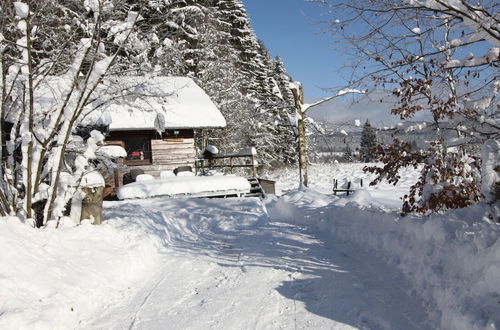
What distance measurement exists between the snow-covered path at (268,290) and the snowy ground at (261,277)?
0.7 inches

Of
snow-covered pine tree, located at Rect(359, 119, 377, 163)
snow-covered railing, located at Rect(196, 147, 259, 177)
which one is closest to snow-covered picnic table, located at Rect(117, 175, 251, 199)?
snow-covered railing, located at Rect(196, 147, 259, 177)

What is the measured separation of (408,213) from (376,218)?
723 millimetres

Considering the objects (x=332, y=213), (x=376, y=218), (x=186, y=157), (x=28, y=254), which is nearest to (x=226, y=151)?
(x=186, y=157)

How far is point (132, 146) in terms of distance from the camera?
17875mm

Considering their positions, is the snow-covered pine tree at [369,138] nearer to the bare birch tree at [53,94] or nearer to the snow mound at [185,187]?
the bare birch tree at [53,94]

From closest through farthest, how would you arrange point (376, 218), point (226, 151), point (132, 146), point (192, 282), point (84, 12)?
point (192, 282)
point (84, 12)
point (376, 218)
point (132, 146)
point (226, 151)

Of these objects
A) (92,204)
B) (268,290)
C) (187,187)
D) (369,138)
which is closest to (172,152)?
(187,187)

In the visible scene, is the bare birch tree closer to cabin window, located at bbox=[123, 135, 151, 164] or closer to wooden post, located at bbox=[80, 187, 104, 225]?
wooden post, located at bbox=[80, 187, 104, 225]

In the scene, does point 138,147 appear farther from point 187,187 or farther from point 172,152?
point 187,187

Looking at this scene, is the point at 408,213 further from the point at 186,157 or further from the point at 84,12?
the point at 186,157

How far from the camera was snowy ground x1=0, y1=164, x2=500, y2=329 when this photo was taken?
12.3 feet

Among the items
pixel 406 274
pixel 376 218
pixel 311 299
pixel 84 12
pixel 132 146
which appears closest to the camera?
pixel 311 299

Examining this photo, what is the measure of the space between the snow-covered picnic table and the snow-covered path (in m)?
5.33

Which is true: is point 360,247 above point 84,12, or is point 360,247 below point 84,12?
below
